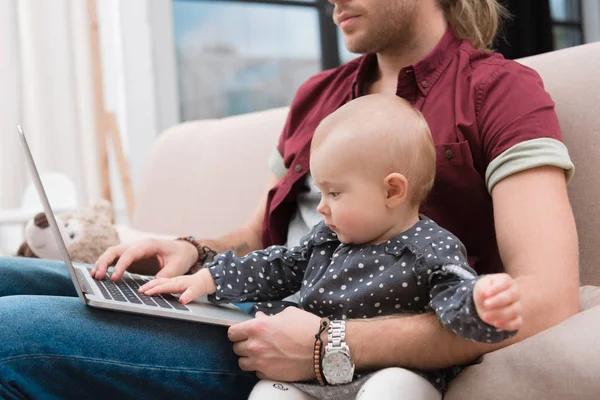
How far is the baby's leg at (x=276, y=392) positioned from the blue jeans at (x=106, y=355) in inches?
3.1

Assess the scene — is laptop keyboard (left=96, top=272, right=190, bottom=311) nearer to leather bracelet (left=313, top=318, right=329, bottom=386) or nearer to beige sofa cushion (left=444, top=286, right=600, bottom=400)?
leather bracelet (left=313, top=318, right=329, bottom=386)

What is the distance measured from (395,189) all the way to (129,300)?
386 millimetres

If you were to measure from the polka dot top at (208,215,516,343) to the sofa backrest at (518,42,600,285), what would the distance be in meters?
0.33

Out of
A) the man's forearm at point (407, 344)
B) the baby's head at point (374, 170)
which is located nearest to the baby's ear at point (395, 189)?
the baby's head at point (374, 170)

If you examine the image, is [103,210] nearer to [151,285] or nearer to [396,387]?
[151,285]

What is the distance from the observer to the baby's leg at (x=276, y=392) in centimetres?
91

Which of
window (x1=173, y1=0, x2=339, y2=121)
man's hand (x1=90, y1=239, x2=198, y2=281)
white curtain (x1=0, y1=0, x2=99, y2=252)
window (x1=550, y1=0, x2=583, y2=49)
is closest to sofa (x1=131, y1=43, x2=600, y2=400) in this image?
man's hand (x1=90, y1=239, x2=198, y2=281)

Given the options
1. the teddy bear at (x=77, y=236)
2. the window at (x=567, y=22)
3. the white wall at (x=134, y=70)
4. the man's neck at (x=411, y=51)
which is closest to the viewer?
the man's neck at (x=411, y=51)

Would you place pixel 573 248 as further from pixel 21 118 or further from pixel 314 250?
pixel 21 118

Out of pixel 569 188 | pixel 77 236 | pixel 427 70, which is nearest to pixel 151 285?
pixel 427 70

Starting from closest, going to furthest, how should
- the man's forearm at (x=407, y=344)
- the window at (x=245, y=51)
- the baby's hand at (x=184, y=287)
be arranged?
the man's forearm at (x=407, y=344)
the baby's hand at (x=184, y=287)
the window at (x=245, y=51)

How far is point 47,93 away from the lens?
11.3 ft

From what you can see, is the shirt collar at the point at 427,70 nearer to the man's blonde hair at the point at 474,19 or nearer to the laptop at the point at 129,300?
the man's blonde hair at the point at 474,19

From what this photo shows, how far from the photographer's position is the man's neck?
131 centimetres
